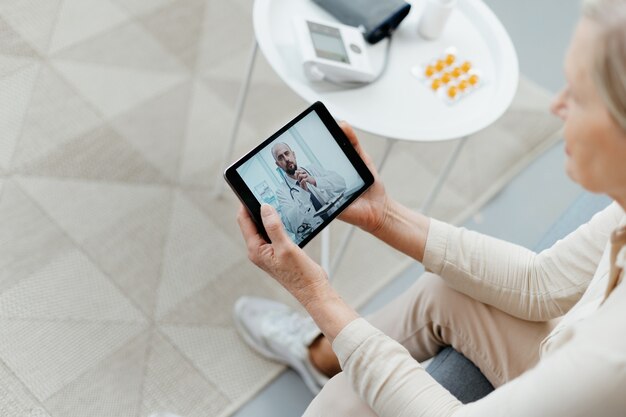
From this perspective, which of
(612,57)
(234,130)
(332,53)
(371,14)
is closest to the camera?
(612,57)

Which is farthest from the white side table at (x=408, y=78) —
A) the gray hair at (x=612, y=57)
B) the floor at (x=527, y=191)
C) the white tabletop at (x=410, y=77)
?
the gray hair at (x=612, y=57)

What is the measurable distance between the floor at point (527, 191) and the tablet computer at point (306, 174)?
1.61 feet

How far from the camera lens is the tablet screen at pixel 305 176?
3.53 ft

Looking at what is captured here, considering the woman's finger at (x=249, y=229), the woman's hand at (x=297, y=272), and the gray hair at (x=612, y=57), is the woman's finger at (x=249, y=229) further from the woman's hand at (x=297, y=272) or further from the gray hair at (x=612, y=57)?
the gray hair at (x=612, y=57)

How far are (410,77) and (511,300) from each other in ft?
1.88

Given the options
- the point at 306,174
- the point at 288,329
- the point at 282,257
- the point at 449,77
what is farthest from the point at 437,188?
the point at 282,257

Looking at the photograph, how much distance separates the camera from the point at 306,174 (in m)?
1.11

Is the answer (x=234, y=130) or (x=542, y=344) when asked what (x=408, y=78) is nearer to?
(x=234, y=130)

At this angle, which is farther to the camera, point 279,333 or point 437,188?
point 437,188

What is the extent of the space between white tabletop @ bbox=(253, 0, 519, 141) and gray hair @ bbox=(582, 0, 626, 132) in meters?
0.63

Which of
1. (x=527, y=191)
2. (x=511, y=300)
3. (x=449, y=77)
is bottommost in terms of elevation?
(x=527, y=191)

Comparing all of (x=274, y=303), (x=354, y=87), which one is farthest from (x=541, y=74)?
(x=274, y=303)

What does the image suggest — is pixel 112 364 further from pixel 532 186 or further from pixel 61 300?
pixel 532 186

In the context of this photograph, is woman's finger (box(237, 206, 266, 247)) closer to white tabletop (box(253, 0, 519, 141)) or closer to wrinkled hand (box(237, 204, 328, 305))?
wrinkled hand (box(237, 204, 328, 305))
